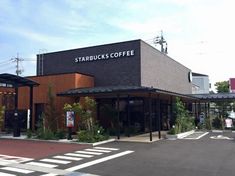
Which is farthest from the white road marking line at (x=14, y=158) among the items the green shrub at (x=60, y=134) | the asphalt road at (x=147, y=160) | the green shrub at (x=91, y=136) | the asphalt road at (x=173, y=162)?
the green shrub at (x=60, y=134)

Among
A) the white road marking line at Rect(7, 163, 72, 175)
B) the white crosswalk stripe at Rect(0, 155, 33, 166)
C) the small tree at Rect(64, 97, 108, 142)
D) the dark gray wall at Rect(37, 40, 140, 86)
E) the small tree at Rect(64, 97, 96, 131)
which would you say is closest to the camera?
the white road marking line at Rect(7, 163, 72, 175)

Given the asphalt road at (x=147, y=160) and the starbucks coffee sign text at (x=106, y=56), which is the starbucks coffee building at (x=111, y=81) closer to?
the starbucks coffee sign text at (x=106, y=56)

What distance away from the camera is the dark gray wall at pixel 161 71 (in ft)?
76.5

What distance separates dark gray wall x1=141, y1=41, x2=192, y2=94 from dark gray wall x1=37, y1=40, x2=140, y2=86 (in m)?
0.65

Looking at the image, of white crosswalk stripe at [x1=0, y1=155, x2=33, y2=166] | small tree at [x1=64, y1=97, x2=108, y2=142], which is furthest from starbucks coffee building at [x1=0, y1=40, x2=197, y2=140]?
white crosswalk stripe at [x1=0, y1=155, x2=33, y2=166]

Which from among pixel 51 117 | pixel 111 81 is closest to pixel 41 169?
pixel 51 117

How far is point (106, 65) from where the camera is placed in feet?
78.7

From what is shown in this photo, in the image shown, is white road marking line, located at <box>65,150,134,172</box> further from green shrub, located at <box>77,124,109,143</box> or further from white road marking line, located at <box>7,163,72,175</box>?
green shrub, located at <box>77,124,109,143</box>

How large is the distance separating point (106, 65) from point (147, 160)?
13509mm

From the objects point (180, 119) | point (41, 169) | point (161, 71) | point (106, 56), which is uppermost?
point (106, 56)

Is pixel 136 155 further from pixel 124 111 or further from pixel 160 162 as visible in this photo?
pixel 124 111

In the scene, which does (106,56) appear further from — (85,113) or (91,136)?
(91,136)

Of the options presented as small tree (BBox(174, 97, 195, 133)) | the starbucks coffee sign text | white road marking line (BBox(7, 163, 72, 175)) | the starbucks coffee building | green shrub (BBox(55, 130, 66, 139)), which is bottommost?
white road marking line (BBox(7, 163, 72, 175))

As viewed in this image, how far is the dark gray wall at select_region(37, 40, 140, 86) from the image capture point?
22.7 m
